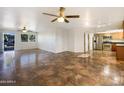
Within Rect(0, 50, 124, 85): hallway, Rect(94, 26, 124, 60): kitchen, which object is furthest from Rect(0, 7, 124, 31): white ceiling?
Rect(0, 50, 124, 85): hallway

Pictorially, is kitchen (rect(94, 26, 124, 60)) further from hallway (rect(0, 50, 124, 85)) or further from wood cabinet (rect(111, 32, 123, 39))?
hallway (rect(0, 50, 124, 85))

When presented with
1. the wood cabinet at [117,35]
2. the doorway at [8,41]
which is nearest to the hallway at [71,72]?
the doorway at [8,41]

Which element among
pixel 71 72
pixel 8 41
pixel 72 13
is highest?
pixel 72 13

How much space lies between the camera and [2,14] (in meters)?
1.05

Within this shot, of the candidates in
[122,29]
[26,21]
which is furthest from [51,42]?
[122,29]

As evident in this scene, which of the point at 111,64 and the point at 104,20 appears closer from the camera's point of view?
the point at 104,20

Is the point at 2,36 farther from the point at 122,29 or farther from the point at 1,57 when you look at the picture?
the point at 122,29

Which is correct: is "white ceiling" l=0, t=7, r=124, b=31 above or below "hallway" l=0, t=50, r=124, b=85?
above

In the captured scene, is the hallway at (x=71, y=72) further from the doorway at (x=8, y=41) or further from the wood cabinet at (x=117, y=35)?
the wood cabinet at (x=117, y=35)

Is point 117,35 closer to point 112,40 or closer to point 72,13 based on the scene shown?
point 112,40

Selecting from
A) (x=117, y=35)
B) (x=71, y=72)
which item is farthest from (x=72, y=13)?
(x=71, y=72)

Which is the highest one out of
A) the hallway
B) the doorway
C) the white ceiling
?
the white ceiling
